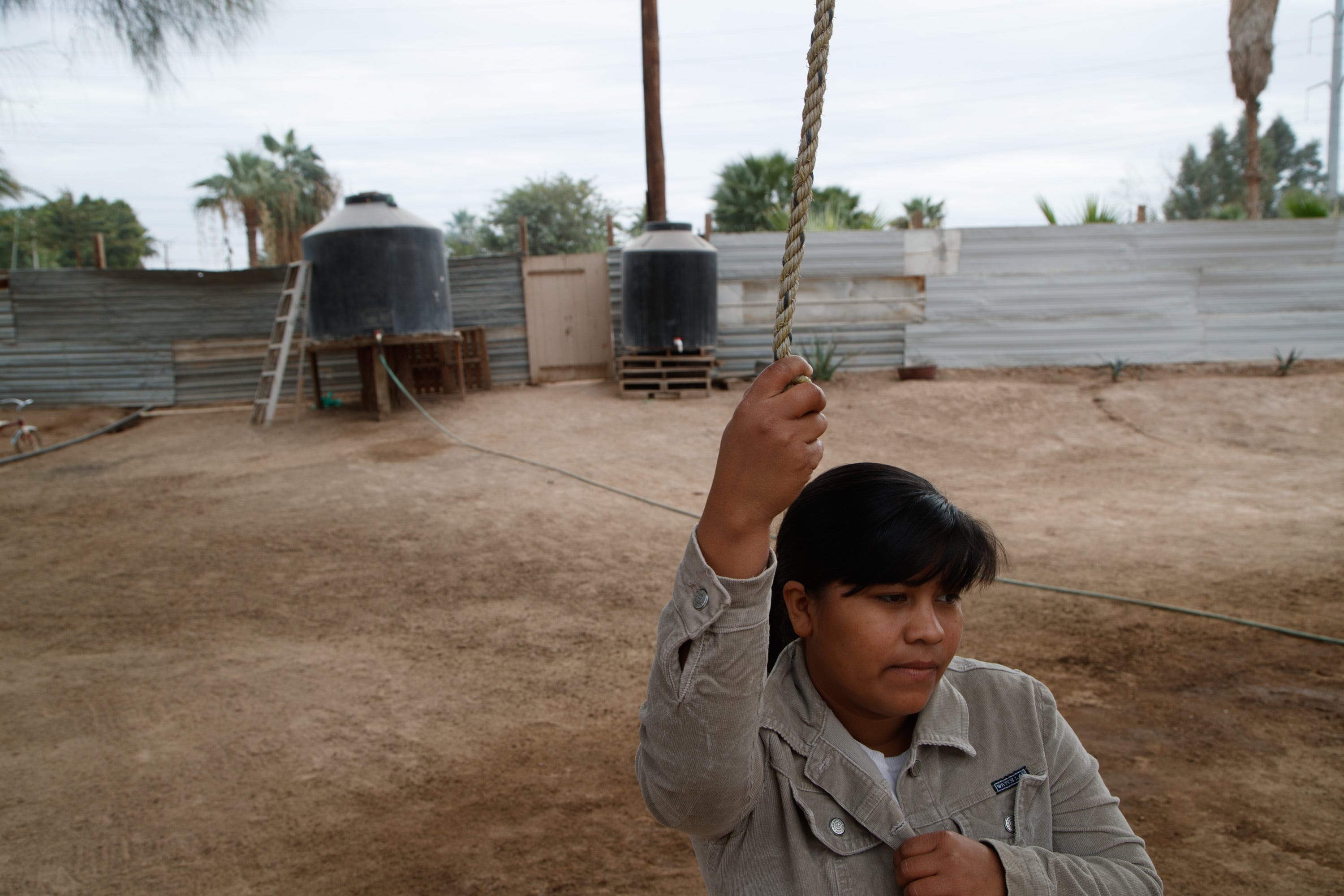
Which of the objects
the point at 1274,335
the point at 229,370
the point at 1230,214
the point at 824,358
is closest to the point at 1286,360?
the point at 1274,335

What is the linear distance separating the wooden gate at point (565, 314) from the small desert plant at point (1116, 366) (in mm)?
7120

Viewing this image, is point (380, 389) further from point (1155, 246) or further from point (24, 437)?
point (1155, 246)

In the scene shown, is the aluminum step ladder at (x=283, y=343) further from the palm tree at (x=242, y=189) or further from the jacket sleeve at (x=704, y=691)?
the palm tree at (x=242, y=189)

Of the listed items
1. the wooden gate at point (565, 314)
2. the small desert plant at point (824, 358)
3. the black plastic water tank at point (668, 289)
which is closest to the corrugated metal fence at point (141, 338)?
the wooden gate at point (565, 314)

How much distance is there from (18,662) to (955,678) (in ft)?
15.1

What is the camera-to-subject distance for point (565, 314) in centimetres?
1299

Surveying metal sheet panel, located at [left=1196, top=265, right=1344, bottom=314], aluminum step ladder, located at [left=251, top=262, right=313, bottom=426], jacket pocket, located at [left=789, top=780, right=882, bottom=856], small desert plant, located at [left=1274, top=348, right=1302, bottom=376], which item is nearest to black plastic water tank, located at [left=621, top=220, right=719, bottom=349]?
aluminum step ladder, located at [left=251, top=262, right=313, bottom=426]

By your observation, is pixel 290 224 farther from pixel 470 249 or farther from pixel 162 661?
pixel 162 661

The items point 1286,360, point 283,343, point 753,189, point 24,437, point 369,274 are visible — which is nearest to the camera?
point 24,437

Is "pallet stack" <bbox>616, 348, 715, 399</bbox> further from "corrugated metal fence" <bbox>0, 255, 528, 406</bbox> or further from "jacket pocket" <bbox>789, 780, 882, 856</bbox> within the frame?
"jacket pocket" <bbox>789, 780, 882, 856</bbox>

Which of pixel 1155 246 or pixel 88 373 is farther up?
pixel 1155 246

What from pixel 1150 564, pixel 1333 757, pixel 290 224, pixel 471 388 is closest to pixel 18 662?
pixel 1333 757

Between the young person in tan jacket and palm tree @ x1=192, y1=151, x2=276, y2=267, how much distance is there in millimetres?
29633

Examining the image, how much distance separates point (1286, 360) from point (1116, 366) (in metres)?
2.75
